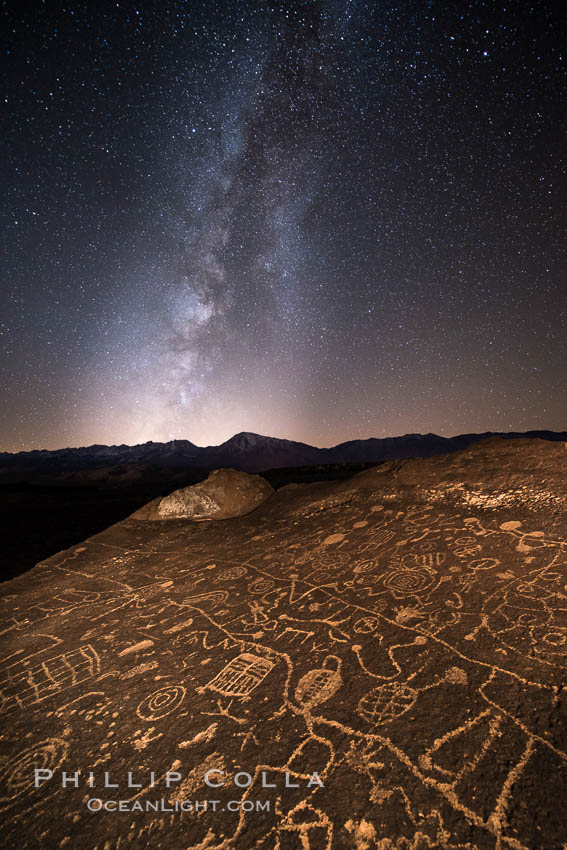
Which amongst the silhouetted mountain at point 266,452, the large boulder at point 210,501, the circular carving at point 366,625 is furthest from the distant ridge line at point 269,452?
the circular carving at point 366,625

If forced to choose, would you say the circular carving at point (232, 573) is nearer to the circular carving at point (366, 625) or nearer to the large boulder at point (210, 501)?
the circular carving at point (366, 625)

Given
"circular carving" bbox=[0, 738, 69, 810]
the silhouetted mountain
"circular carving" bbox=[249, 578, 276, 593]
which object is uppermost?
the silhouetted mountain

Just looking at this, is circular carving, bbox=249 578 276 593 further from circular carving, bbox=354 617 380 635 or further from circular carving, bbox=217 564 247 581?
circular carving, bbox=354 617 380 635

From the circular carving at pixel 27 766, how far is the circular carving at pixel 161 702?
0.39 meters

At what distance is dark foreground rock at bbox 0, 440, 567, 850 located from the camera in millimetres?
1301

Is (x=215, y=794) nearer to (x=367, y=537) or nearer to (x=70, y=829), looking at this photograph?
(x=70, y=829)

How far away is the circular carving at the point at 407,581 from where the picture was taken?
2.75 metres

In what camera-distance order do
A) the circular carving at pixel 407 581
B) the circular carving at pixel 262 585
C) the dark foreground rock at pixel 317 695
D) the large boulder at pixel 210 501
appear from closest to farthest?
the dark foreground rock at pixel 317 695 → the circular carving at pixel 407 581 → the circular carving at pixel 262 585 → the large boulder at pixel 210 501

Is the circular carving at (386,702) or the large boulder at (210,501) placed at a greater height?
the large boulder at (210,501)

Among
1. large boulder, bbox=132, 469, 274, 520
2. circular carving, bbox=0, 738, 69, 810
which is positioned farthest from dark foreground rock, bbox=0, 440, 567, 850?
large boulder, bbox=132, 469, 274, 520

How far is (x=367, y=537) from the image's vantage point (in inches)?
155

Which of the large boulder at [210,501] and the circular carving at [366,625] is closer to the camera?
the circular carving at [366,625]

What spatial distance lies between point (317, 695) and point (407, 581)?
4.27 ft

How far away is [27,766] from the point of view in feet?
5.79
